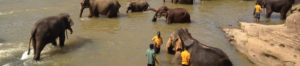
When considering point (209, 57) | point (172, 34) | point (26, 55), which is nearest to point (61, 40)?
point (26, 55)

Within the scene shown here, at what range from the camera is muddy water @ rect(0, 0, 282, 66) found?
906 cm

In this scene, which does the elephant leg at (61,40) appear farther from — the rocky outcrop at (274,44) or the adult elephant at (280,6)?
the adult elephant at (280,6)

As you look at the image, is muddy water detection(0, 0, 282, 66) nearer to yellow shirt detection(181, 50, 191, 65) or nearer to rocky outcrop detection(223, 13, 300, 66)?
rocky outcrop detection(223, 13, 300, 66)

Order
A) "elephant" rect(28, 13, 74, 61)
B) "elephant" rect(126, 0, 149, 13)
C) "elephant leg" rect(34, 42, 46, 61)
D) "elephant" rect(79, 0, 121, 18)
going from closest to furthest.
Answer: "elephant leg" rect(34, 42, 46, 61) → "elephant" rect(28, 13, 74, 61) → "elephant" rect(79, 0, 121, 18) → "elephant" rect(126, 0, 149, 13)

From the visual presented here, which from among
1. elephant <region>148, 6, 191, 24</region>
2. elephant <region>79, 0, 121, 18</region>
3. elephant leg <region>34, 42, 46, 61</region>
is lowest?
elephant leg <region>34, 42, 46, 61</region>

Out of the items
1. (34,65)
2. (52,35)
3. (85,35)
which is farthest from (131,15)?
(34,65)

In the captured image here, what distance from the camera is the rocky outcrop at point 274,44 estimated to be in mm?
8102

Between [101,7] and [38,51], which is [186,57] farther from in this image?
[101,7]

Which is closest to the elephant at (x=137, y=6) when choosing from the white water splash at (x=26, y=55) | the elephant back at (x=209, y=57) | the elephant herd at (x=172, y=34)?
the elephant herd at (x=172, y=34)

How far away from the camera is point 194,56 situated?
7.77 meters

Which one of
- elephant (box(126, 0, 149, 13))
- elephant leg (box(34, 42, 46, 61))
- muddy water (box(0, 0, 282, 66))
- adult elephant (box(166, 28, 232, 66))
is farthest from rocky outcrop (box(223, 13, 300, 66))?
elephant (box(126, 0, 149, 13))

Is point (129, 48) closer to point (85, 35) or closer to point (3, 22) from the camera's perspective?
point (85, 35)

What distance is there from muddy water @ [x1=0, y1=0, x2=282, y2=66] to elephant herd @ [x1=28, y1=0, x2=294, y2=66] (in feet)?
1.14

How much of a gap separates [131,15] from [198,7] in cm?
467
